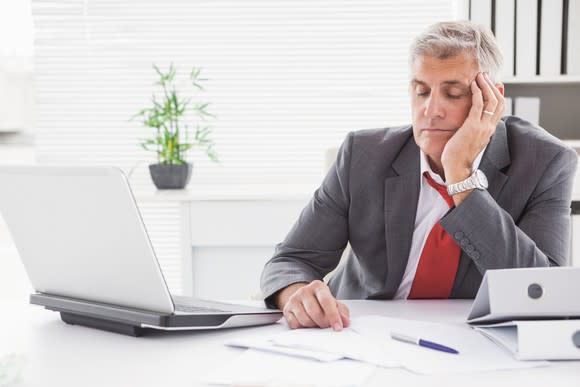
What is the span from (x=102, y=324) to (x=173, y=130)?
222 cm

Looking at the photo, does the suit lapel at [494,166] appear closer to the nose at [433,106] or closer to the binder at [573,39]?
the nose at [433,106]

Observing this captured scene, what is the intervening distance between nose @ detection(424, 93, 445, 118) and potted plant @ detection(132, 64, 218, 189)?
168cm

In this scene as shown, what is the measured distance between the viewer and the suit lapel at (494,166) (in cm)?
164

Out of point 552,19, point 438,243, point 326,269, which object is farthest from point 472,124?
point 552,19

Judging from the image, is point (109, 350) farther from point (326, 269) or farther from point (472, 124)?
point (472, 124)

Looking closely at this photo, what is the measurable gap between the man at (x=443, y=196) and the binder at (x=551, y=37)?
1118 millimetres

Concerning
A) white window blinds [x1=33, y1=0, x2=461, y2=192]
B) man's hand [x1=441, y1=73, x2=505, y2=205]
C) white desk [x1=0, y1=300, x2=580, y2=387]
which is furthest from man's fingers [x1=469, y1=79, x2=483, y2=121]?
white window blinds [x1=33, y1=0, x2=461, y2=192]

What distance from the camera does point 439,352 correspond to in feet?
3.71

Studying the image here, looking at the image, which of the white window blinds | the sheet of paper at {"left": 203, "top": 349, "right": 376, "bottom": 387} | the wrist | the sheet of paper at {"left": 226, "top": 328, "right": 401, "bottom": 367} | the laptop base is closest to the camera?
the sheet of paper at {"left": 203, "top": 349, "right": 376, "bottom": 387}

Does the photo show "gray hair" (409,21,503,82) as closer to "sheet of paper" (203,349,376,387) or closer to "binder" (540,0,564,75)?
"sheet of paper" (203,349,376,387)

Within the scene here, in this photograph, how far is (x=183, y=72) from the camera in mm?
3512

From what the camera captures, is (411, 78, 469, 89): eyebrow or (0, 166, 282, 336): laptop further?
(411, 78, 469, 89): eyebrow

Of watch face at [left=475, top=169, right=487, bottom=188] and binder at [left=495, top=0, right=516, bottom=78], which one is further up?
binder at [left=495, top=0, right=516, bottom=78]

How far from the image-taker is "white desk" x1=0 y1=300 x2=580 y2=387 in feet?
3.35
